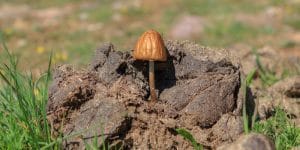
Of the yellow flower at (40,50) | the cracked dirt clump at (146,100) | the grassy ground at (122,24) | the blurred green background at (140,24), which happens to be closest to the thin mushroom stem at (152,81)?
the cracked dirt clump at (146,100)

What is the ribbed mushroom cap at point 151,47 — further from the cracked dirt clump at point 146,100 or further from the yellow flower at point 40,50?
the yellow flower at point 40,50

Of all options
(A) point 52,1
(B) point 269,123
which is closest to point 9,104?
(B) point 269,123

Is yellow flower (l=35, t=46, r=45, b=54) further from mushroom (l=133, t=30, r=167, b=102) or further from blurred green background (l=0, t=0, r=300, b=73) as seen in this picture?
mushroom (l=133, t=30, r=167, b=102)

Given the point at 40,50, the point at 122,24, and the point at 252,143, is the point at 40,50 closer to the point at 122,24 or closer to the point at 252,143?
the point at 122,24

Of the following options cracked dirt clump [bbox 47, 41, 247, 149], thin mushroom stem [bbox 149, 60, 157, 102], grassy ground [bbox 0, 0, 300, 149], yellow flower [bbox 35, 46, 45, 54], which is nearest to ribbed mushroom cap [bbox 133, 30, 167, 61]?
thin mushroom stem [bbox 149, 60, 157, 102]

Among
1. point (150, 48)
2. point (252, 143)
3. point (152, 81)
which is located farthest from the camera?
point (152, 81)

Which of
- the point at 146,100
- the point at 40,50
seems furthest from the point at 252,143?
the point at 40,50

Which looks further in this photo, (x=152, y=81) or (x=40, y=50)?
(x=40, y=50)
